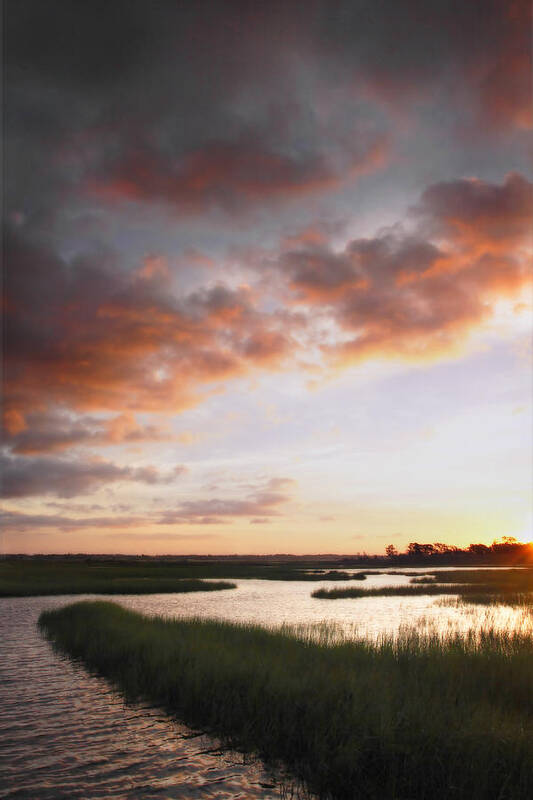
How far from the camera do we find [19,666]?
20406 mm

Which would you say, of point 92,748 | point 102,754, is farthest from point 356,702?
point 92,748

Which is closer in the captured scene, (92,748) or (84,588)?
(92,748)

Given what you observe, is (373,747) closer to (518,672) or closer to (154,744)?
(154,744)

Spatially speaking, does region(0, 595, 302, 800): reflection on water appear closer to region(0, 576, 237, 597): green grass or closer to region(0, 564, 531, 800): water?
region(0, 564, 531, 800): water

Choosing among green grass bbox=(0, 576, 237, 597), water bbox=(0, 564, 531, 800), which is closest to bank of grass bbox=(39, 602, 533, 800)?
water bbox=(0, 564, 531, 800)

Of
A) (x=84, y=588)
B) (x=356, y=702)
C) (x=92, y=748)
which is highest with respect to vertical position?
(x=356, y=702)

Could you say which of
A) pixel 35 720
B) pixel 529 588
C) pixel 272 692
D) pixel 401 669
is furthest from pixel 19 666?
pixel 529 588

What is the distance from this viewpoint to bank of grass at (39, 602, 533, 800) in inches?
372

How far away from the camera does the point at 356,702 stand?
1180cm

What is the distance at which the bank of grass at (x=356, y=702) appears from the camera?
9461mm

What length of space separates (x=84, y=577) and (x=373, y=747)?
68.0m

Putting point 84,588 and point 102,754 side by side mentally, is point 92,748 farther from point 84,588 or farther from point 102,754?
point 84,588

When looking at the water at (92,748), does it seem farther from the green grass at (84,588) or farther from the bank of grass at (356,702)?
the green grass at (84,588)

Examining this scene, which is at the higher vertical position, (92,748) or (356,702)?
(356,702)
